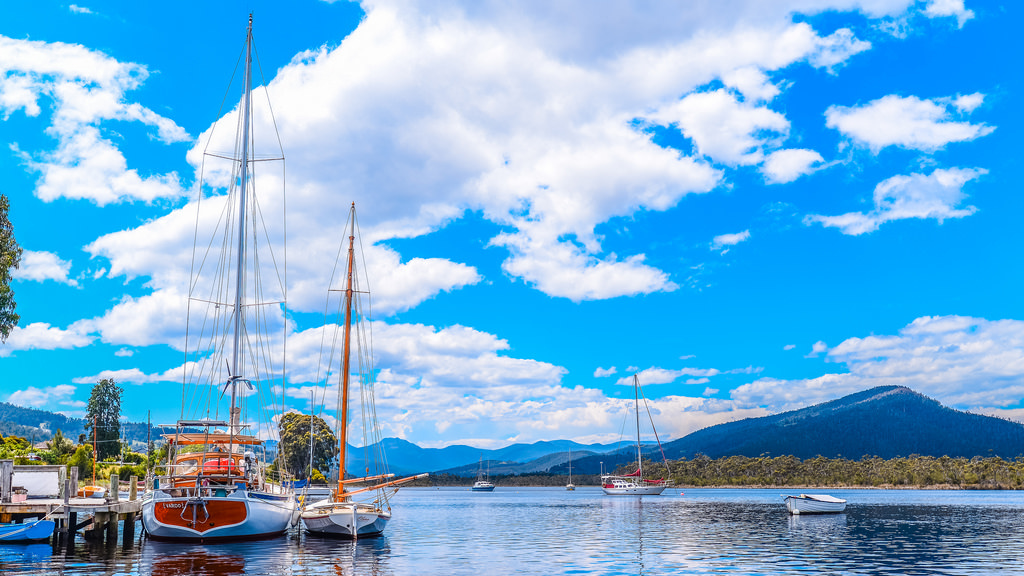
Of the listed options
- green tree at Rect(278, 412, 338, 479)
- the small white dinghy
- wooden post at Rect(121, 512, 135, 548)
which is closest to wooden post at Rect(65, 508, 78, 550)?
wooden post at Rect(121, 512, 135, 548)

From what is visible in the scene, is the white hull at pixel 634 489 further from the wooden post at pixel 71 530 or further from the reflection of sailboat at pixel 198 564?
the reflection of sailboat at pixel 198 564

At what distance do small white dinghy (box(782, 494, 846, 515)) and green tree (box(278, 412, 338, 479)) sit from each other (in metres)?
98.0

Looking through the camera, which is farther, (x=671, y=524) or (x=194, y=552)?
(x=671, y=524)

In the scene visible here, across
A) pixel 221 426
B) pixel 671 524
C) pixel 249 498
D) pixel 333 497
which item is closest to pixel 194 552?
pixel 249 498

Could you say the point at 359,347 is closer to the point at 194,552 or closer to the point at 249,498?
the point at 249,498

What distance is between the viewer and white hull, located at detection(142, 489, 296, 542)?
45344 millimetres

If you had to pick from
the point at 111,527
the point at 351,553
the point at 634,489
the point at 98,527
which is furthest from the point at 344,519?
the point at 634,489

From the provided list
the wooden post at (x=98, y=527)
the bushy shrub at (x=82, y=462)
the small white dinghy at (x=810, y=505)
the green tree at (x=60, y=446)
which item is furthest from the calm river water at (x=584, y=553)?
the green tree at (x=60, y=446)

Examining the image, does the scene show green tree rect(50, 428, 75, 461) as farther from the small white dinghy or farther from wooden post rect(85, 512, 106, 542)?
the small white dinghy

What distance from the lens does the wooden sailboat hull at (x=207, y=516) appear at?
45.3 metres

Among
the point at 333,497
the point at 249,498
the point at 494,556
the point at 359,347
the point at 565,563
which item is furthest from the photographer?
the point at 359,347

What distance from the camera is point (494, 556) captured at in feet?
144

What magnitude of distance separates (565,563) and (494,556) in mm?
5309

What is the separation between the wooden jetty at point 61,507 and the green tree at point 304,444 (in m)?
104
